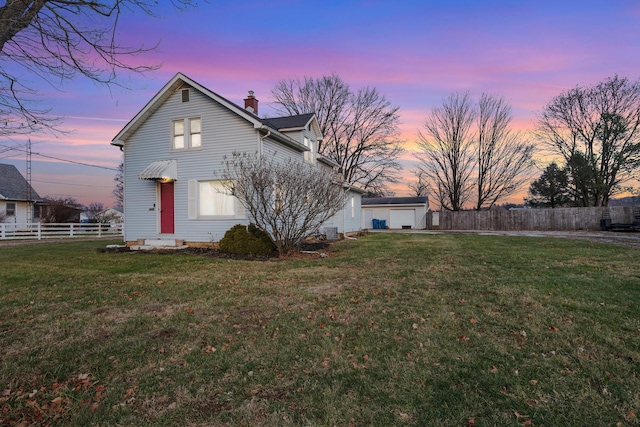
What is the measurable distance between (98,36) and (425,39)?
40.6 feet

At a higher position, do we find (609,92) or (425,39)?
(609,92)

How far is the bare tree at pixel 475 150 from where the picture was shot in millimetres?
28625

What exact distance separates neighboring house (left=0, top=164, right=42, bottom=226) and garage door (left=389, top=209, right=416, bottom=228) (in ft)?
108

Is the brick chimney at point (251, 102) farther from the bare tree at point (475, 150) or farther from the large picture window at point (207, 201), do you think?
the bare tree at point (475, 150)

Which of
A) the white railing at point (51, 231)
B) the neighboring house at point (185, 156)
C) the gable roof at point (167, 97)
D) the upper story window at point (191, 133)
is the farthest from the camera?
the white railing at point (51, 231)

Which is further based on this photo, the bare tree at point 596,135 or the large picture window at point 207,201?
the bare tree at point 596,135

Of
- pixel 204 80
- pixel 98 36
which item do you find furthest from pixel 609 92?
pixel 98 36

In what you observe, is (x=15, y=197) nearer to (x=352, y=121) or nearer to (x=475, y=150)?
(x=352, y=121)

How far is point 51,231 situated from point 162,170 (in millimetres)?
16361

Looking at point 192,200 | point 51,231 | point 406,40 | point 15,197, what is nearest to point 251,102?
point 192,200

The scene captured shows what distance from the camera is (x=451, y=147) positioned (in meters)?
30.5

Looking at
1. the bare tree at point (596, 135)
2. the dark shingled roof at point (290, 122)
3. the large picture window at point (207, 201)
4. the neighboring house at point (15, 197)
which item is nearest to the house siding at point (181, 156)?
the large picture window at point (207, 201)

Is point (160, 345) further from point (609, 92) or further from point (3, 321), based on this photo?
point (609, 92)

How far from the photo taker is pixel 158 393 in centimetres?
265
